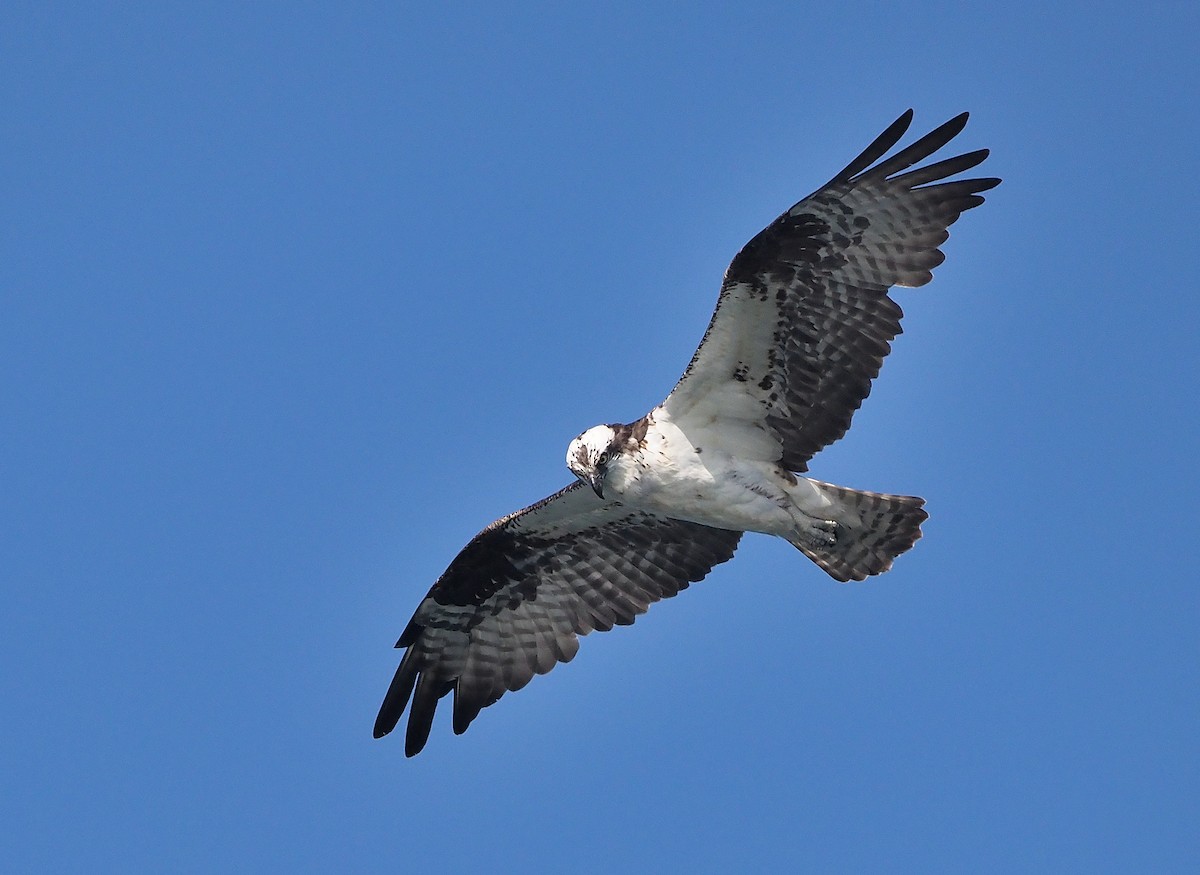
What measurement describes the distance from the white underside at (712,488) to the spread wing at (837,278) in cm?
42

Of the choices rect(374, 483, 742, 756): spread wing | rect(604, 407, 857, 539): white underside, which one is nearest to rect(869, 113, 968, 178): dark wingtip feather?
rect(604, 407, 857, 539): white underside

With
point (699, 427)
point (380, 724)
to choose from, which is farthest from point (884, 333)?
point (380, 724)

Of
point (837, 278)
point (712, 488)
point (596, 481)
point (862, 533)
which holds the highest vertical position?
point (837, 278)

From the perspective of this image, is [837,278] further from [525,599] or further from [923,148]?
[525,599]

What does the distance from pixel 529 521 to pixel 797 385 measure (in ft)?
8.35

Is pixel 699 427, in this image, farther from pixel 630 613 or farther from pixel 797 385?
pixel 630 613

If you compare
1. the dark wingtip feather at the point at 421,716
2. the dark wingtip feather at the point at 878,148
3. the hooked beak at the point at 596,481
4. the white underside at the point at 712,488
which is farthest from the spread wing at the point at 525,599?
the dark wingtip feather at the point at 878,148

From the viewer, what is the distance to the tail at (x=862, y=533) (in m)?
12.1

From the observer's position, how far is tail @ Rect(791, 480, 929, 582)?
12.1m

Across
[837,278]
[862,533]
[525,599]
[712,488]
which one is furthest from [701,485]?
[525,599]

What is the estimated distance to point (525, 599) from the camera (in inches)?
531

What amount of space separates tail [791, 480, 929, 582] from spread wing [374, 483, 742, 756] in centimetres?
103

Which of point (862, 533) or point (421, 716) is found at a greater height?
point (421, 716)

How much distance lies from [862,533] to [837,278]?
1.99 meters
